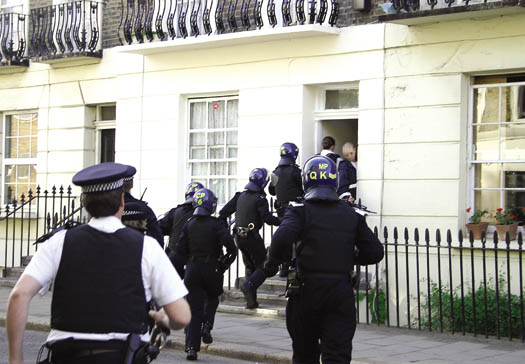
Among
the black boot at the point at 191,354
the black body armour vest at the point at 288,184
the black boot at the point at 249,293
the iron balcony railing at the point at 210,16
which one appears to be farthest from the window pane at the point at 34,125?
the black boot at the point at 191,354

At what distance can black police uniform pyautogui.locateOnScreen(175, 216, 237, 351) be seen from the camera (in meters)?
10.1

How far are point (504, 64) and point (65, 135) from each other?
912 centimetres

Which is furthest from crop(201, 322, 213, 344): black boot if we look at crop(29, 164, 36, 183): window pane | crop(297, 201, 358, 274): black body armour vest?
crop(29, 164, 36, 183): window pane

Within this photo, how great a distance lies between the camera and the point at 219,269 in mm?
10367

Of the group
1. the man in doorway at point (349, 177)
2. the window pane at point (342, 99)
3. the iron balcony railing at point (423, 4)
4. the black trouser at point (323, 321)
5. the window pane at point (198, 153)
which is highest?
the iron balcony railing at point (423, 4)

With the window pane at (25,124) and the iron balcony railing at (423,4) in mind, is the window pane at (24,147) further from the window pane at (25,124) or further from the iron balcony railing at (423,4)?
the iron balcony railing at (423,4)

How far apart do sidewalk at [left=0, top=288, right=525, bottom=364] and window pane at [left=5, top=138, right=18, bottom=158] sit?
7807mm

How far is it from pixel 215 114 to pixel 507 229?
570 cm

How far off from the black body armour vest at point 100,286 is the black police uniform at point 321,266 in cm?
251

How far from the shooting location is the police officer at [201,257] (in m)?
10.1

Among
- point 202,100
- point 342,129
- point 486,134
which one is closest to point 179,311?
point 486,134

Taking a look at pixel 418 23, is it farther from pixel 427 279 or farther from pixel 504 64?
pixel 427 279

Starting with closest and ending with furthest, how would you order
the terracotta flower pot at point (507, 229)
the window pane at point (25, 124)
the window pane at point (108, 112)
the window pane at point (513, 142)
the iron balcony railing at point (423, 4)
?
the terracotta flower pot at point (507, 229)
the iron balcony railing at point (423, 4)
the window pane at point (513, 142)
the window pane at point (108, 112)
the window pane at point (25, 124)

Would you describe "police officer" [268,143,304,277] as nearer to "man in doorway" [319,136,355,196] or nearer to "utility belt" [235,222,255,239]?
"man in doorway" [319,136,355,196]
